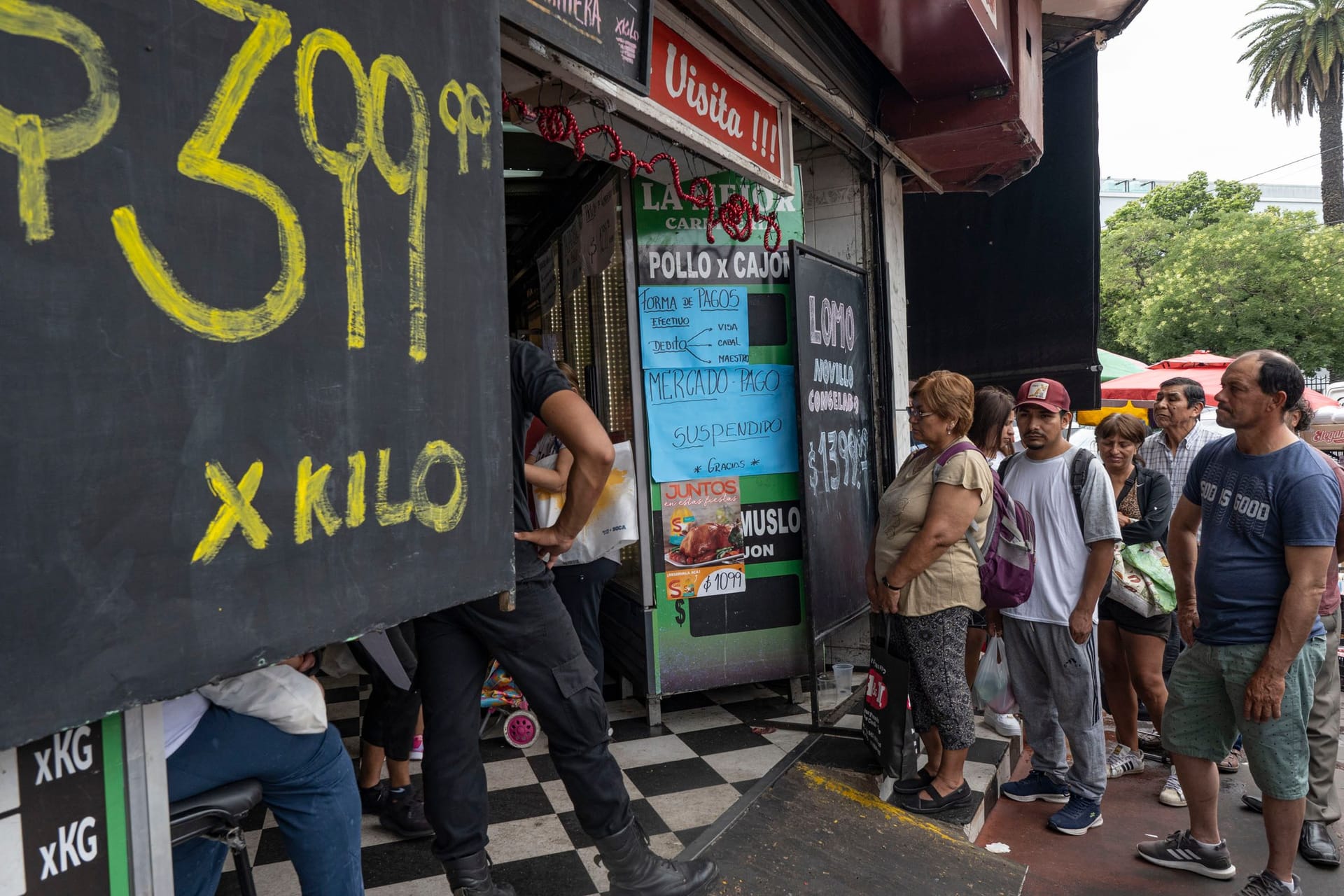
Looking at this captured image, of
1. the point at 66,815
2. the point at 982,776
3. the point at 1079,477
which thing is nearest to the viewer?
the point at 66,815

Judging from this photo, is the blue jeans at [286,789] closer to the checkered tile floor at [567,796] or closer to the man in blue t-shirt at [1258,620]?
the checkered tile floor at [567,796]

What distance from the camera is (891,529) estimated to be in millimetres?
3369

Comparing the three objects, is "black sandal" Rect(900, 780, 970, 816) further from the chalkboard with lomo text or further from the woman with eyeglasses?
the chalkboard with lomo text

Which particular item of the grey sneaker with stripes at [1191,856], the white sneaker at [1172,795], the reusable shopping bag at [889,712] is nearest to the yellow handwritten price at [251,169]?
the reusable shopping bag at [889,712]

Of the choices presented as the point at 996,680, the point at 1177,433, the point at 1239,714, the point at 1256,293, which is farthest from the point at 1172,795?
the point at 1256,293

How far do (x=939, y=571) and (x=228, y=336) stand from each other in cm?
277

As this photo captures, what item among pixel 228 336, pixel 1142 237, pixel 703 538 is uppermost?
pixel 1142 237

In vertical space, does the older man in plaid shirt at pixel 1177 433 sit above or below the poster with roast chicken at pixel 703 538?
above

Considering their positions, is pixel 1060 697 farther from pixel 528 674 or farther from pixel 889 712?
pixel 528 674

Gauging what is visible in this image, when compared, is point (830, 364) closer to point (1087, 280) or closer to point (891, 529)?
point (891, 529)

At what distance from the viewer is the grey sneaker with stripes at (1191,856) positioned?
9.98ft

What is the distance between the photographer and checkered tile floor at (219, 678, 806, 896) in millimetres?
2861

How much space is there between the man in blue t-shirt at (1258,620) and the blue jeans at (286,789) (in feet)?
9.42

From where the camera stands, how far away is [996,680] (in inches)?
151
